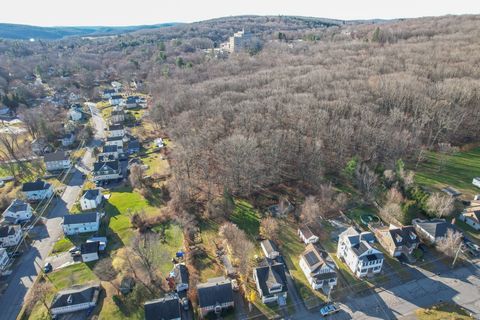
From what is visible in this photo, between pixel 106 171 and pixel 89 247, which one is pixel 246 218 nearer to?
pixel 89 247

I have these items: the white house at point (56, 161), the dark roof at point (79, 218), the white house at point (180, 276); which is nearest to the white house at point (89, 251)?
the dark roof at point (79, 218)

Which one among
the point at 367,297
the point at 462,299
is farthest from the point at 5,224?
the point at 462,299

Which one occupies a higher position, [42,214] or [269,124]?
[269,124]

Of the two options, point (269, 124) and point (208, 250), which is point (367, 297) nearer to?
point (208, 250)

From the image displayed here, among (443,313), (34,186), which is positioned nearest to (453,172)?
(443,313)

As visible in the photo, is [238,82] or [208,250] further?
[238,82]

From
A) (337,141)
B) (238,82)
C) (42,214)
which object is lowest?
(42,214)
